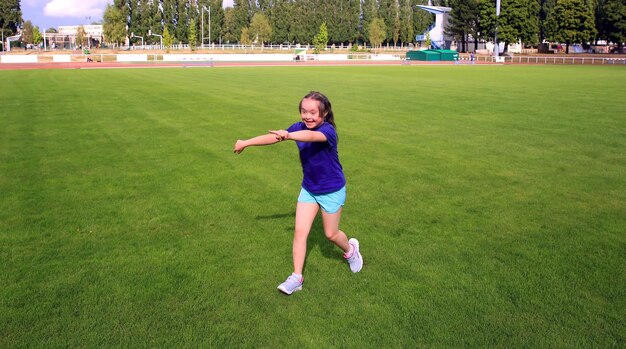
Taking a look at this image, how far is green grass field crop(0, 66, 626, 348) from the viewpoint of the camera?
3.92 metres

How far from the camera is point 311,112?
4188mm

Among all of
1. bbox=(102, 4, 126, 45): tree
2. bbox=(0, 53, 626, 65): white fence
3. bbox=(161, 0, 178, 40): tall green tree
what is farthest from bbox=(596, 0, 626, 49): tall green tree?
bbox=(102, 4, 126, 45): tree

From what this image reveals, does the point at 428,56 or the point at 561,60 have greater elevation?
the point at 428,56

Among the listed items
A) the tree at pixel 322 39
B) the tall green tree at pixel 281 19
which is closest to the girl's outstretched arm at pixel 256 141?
the tree at pixel 322 39

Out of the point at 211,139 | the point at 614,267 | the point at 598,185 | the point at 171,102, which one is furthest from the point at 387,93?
the point at 614,267

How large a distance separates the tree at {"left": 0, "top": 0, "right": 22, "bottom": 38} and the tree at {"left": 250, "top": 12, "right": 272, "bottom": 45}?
43.3m

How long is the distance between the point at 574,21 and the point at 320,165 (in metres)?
77.4

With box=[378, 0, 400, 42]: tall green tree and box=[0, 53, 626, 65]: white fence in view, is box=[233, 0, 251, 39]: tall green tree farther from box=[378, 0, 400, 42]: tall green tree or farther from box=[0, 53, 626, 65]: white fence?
box=[0, 53, 626, 65]: white fence

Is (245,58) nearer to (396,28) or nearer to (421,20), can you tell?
(396,28)

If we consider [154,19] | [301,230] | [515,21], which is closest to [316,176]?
[301,230]

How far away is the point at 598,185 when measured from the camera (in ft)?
25.6

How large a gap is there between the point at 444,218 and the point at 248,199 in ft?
7.97

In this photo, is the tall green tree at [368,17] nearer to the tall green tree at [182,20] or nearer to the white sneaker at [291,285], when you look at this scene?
the tall green tree at [182,20]

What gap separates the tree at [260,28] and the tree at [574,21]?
49.8 m
